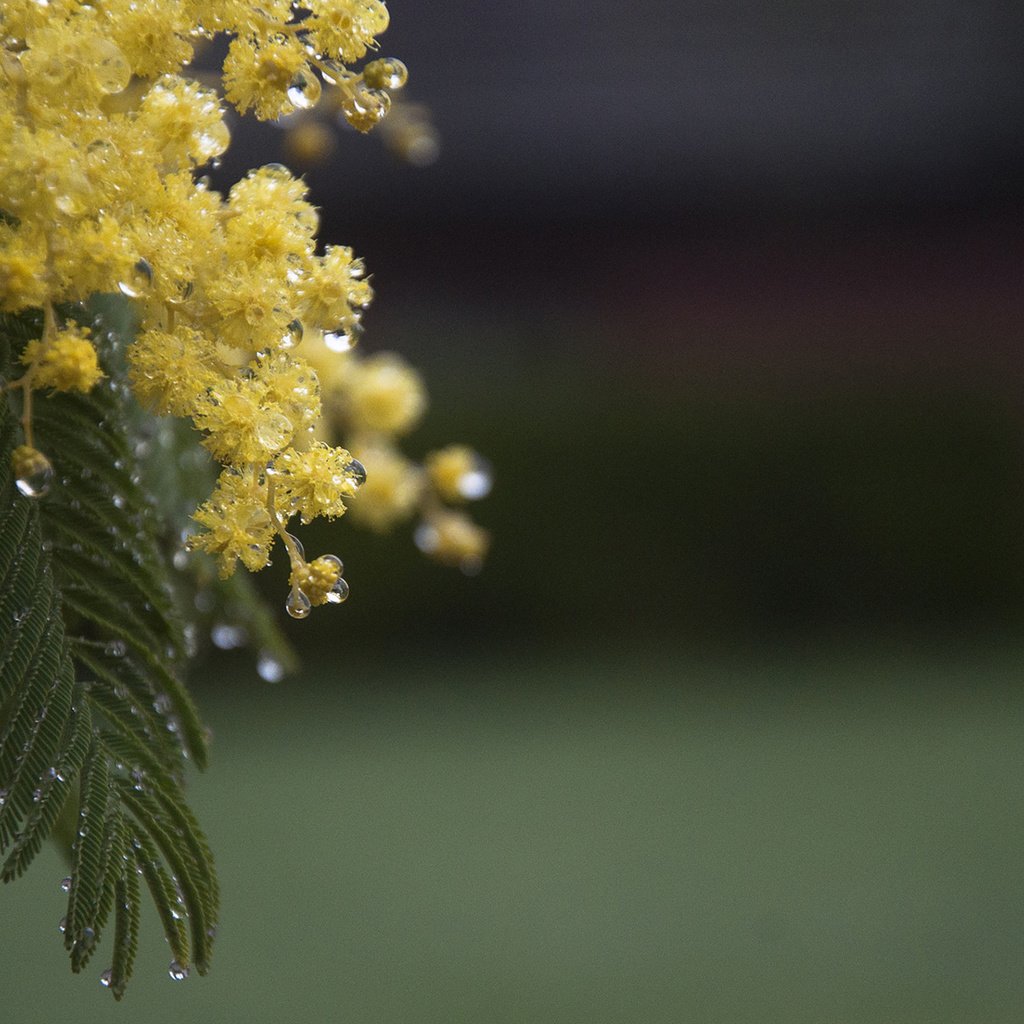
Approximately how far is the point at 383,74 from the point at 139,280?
0.79 ft

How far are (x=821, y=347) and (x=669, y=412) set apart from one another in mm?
1168

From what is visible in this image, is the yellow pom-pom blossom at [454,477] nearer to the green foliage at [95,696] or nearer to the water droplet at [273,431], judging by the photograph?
the green foliage at [95,696]

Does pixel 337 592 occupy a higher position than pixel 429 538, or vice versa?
pixel 429 538

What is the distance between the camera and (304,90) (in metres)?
0.96

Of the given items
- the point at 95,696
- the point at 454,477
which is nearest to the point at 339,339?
the point at 95,696

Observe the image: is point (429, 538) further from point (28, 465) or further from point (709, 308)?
point (709, 308)

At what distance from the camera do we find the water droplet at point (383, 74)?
95cm

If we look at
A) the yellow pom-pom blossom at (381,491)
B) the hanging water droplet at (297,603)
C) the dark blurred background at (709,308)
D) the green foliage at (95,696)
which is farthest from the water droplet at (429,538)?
the dark blurred background at (709,308)

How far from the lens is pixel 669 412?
713 cm

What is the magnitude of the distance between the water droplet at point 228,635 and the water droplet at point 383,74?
811mm

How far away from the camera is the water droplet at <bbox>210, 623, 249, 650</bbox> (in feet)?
5.22

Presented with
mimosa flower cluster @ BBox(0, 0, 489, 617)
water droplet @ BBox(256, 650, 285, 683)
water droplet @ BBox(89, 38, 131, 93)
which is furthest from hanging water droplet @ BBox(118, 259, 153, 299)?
water droplet @ BBox(256, 650, 285, 683)

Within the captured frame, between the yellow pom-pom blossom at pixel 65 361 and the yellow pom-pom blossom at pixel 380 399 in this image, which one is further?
the yellow pom-pom blossom at pixel 380 399

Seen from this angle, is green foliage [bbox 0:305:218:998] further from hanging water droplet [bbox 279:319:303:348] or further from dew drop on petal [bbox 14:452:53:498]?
hanging water droplet [bbox 279:319:303:348]
